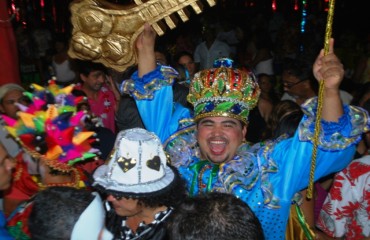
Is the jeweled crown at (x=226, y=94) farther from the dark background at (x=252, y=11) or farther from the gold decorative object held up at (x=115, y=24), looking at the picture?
the dark background at (x=252, y=11)

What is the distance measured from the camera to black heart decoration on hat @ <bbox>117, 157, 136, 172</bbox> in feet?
7.39

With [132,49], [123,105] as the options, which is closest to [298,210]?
[132,49]

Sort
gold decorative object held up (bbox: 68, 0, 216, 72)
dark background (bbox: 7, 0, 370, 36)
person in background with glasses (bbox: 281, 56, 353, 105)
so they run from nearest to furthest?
gold decorative object held up (bbox: 68, 0, 216, 72)
person in background with glasses (bbox: 281, 56, 353, 105)
dark background (bbox: 7, 0, 370, 36)

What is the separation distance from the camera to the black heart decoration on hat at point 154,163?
2.27 metres

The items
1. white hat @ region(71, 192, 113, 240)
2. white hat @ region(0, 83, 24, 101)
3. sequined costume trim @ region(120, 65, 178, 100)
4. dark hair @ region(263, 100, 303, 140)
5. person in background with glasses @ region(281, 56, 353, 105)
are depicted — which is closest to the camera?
white hat @ region(71, 192, 113, 240)

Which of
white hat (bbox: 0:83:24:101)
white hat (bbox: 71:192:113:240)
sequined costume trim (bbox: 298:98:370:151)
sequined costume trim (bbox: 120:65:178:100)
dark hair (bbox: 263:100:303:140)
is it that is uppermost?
sequined costume trim (bbox: 120:65:178:100)

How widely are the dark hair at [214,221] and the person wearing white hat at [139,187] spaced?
51cm

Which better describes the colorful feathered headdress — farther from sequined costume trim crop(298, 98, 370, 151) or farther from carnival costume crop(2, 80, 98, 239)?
sequined costume trim crop(298, 98, 370, 151)

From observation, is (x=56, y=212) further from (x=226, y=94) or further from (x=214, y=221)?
(x=226, y=94)

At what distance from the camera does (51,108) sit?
295cm

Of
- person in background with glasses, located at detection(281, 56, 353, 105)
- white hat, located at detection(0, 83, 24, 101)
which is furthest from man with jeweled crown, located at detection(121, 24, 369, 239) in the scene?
person in background with glasses, located at detection(281, 56, 353, 105)

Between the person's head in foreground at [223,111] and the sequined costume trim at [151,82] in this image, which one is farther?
the sequined costume trim at [151,82]

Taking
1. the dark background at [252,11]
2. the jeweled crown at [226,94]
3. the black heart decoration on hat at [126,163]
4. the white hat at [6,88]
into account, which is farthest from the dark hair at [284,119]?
the dark background at [252,11]

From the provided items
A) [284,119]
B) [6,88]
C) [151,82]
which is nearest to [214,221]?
[151,82]
